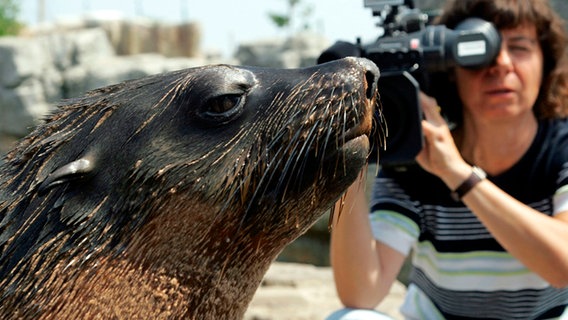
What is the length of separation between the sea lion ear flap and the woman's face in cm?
162

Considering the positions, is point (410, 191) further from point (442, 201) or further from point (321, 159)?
point (321, 159)

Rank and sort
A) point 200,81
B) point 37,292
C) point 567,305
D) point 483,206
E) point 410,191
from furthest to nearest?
1. point 410,191
2. point 567,305
3. point 483,206
4. point 200,81
5. point 37,292

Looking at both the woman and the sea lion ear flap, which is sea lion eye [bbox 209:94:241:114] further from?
the woman

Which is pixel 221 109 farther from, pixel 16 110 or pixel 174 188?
pixel 16 110

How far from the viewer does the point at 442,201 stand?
118 inches

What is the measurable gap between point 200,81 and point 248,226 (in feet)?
0.96

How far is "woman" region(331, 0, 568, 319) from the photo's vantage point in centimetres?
277

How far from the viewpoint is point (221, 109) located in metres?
1.64

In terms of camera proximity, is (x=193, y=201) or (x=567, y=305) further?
(x=567, y=305)

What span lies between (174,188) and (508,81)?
1526 millimetres

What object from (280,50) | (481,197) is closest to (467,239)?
(481,197)

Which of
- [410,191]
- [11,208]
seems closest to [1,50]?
[410,191]

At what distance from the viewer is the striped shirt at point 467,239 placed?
284 cm

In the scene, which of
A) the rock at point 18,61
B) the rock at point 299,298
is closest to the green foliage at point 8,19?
the rock at point 18,61
